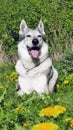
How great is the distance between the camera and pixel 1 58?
43.2 feet

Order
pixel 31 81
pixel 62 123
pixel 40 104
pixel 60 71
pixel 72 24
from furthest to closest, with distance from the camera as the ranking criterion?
1. pixel 72 24
2. pixel 60 71
3. pixel 31 81
4. pixel 40 104
5. pixel 62 123

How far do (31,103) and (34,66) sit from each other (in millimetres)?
2656

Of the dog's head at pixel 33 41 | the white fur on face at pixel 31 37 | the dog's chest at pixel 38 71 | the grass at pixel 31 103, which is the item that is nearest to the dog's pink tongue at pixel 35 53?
the dog's head at pixel 33 41

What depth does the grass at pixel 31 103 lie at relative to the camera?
340cm

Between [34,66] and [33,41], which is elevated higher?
[33,41]

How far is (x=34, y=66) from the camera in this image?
8.23m

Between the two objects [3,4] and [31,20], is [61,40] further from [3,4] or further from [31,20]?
[3,4]

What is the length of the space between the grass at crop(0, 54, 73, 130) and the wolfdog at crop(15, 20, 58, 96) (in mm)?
220

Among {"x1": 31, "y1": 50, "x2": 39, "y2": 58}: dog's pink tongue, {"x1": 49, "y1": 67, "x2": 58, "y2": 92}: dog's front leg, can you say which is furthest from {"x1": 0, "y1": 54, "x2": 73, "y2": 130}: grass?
{"x1": 31, "y1": 50, "x2": 39, "y2": 58}: dog's pink tongue

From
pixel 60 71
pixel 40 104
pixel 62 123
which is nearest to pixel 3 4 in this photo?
pixel 60 71

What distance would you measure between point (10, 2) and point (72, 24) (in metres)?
1.78

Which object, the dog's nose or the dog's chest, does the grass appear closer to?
the dog's chest

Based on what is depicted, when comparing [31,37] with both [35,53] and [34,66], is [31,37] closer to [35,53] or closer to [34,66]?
[35,53]

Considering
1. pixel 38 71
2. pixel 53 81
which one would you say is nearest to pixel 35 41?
pixel 38 71
